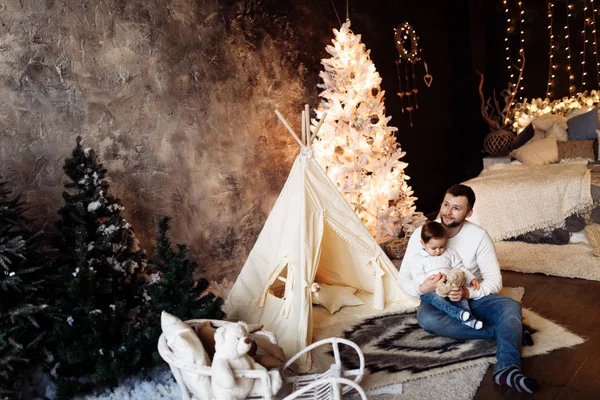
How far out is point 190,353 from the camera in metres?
2.22

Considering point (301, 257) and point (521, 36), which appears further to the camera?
point (521, 36)

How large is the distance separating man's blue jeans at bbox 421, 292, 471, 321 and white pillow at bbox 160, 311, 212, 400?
4.29 ft

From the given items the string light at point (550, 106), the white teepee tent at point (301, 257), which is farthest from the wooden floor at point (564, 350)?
the string light at point (550, 106)

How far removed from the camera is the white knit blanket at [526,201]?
4395 millimetres

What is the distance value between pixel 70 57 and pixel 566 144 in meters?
4.31

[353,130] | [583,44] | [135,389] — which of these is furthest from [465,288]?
[583,44]

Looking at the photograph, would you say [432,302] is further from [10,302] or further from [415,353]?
[10,302]

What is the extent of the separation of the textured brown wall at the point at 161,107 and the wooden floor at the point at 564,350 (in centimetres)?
206

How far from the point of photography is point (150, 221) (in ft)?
12.0

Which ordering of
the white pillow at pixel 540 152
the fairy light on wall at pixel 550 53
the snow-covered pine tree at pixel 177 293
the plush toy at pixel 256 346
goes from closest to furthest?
the plush toy at pixel 256 346, the snow-covered pine tree at pixel 177 293, the white pillow at pixel 540 152, the fairy light on wall at pixel 550 53

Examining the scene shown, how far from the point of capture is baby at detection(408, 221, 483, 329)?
289 cm

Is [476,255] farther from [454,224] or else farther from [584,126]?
[584,126]

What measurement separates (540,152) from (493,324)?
9.36ft

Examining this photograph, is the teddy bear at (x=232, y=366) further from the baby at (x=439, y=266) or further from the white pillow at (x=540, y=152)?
the white pillow at (x=540, y=152)
